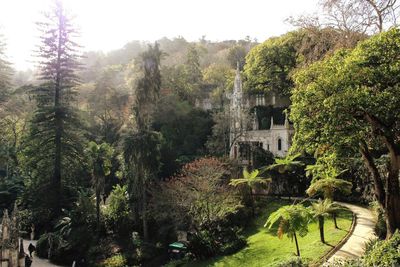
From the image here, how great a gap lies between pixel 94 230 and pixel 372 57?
18907mm

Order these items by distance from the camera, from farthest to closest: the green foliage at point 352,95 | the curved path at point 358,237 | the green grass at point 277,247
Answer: the green grass at point 277,247
the curved path at point 358,237
the green foliage at point 352,95

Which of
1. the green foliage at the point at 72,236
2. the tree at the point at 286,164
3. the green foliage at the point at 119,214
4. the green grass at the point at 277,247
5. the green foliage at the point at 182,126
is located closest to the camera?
the green grass at the point at 277,247

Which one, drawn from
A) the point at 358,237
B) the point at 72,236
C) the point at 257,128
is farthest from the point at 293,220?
the point at 257,128

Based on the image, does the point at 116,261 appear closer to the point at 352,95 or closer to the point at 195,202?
the point at 195,202

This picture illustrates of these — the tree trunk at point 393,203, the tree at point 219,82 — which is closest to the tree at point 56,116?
the tree at point 219,82

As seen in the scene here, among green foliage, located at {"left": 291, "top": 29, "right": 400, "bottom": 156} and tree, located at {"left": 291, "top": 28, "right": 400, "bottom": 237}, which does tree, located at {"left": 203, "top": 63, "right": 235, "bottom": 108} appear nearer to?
tree, located at {"left": 291, "top": 28, "right": 400, "bottom": 237}

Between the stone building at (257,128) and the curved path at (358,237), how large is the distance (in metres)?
12.9

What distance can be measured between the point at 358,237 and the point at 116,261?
12.0 metres

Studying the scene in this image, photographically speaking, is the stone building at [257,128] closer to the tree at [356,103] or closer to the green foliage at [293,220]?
the green foliage at [293,220]

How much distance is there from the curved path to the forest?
1.21 feet

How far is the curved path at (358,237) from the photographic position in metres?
13.4

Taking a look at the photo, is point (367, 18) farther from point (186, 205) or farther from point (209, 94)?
point (209, 94)

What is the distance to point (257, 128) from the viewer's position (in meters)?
38.0

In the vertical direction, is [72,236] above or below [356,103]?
below
